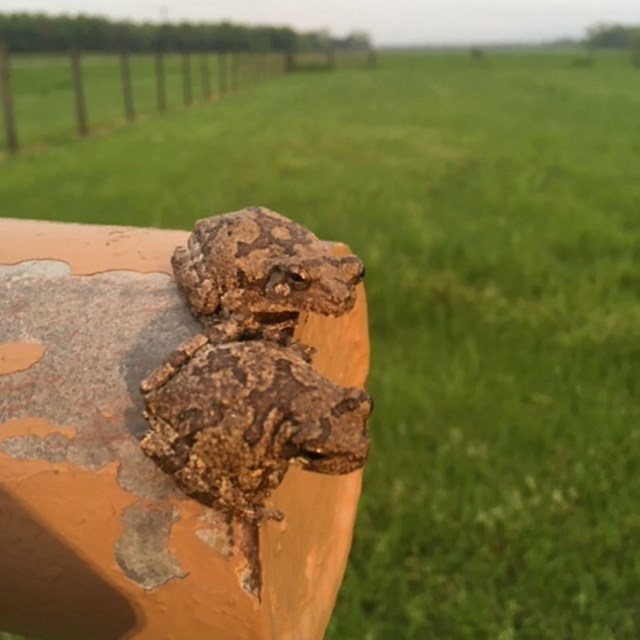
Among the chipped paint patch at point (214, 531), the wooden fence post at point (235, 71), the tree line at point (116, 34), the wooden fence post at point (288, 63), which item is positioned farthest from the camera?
the wooden fence post at point (288, 63)

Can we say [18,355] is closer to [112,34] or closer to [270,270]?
[270,270]

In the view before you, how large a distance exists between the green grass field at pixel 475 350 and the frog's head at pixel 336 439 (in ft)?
5.80

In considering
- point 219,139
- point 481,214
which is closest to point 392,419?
point 481,214

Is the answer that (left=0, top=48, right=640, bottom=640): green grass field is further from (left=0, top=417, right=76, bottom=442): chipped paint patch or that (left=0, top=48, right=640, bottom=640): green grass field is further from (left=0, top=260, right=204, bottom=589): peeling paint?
(left=0, top=417, right=76, bottom=442): chipped paint patch

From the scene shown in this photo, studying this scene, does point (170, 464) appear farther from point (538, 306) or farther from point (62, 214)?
point (62, 214)

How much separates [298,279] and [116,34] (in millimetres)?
61842

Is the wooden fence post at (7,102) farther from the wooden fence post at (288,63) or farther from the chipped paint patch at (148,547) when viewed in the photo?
the wooden fence post at (288,63)

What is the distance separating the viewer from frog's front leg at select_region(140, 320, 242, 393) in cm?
188

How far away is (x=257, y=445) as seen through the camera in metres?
1.81

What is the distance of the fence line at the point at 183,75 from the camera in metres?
14.3

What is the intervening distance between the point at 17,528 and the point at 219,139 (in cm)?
1309

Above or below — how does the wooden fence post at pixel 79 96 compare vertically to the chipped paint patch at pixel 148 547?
below

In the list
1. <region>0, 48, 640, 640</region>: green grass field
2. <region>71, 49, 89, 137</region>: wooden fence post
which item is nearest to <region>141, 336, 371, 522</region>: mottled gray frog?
<region>0, 48, 640, 640</region>: green grass field

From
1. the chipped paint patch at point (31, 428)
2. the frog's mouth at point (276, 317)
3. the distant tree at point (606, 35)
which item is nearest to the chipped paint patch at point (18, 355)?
the chipped paint patch at point (31, 428)
